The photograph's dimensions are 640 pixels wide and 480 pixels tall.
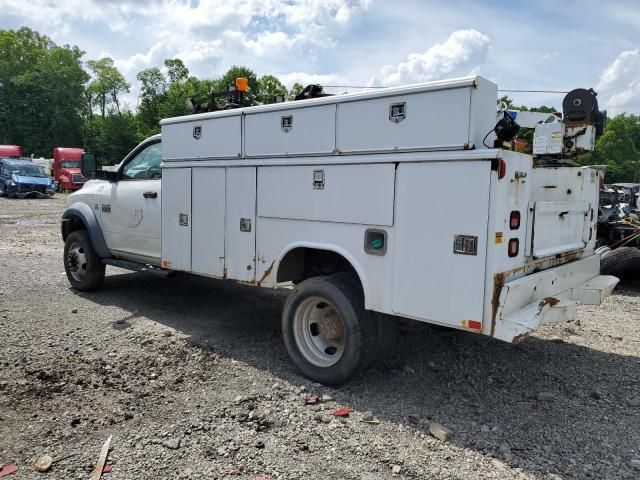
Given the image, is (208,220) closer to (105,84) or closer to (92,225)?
(92,225)

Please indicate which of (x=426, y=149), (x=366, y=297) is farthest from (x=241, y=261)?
(x=426, y=149)

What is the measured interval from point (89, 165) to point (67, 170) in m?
29.9

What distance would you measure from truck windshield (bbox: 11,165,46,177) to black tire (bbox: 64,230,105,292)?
968 inches

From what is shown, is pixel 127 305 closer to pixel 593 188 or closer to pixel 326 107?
pixel 326 107

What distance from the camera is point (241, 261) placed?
5.02 m

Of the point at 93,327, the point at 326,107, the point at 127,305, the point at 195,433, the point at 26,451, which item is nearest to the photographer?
the point at 26,451

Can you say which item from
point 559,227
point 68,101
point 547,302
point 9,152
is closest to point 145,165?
point 559,227

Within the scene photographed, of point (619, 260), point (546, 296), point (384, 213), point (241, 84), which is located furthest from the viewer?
point (619, 260)

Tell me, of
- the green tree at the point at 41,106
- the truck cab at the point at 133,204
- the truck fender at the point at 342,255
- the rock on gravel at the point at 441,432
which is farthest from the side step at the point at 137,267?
the green tree at the point at 41,106

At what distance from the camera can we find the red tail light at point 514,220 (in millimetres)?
3550

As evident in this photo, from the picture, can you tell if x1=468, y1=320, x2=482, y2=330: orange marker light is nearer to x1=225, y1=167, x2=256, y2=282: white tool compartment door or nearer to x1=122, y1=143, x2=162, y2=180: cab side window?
x1=225, y1=167, x2=256, y2=282: white tool compartment door

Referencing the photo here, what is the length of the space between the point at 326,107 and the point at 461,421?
2599 millimetres

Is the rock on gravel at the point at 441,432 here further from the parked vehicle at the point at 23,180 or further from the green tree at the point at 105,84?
the green tree at the point at 105,84

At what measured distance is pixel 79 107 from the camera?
66562mm
